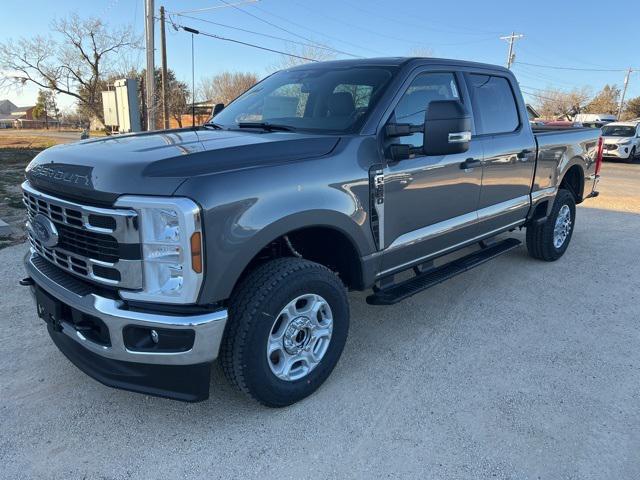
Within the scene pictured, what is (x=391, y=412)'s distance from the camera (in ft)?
9.18

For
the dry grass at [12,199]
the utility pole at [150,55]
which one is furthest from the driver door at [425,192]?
the utility pole at [150,55]

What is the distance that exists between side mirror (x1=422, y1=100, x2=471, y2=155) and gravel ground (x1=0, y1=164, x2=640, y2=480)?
4.78ft

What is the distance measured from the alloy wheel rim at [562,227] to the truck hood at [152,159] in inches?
144

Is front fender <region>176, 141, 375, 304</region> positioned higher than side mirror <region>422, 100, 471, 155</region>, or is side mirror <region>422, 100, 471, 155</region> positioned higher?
side mirror <region>422, 100, 471, 155</region>

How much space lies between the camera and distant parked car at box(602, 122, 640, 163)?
19525 mm

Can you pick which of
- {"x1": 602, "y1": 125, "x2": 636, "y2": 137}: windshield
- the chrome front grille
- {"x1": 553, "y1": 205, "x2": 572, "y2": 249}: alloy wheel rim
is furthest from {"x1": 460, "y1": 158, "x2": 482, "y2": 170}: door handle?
{"x1": 602, "y1": 125, "x2": 636, "y2": 137}: windshield

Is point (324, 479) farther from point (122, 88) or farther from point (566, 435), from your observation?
point (122, 88)

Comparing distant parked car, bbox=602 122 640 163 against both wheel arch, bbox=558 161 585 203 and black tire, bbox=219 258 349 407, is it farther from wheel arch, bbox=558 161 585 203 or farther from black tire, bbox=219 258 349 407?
black tire, bbox=219 258 349 407

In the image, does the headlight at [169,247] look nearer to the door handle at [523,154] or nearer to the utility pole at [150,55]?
the door handle at [523,154]

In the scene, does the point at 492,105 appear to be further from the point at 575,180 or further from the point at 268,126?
the point at 575,180

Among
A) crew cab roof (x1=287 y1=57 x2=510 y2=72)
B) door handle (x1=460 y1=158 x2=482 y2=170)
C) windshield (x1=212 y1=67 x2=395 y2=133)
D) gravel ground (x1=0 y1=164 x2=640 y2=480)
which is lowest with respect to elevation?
gravel ground (x1=0 y1=164 x2=640 y2=480)

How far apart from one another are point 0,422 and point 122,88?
9111mm

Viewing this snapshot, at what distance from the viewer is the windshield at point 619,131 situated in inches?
801

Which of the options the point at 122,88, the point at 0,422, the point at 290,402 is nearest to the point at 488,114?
the point at 290,402
